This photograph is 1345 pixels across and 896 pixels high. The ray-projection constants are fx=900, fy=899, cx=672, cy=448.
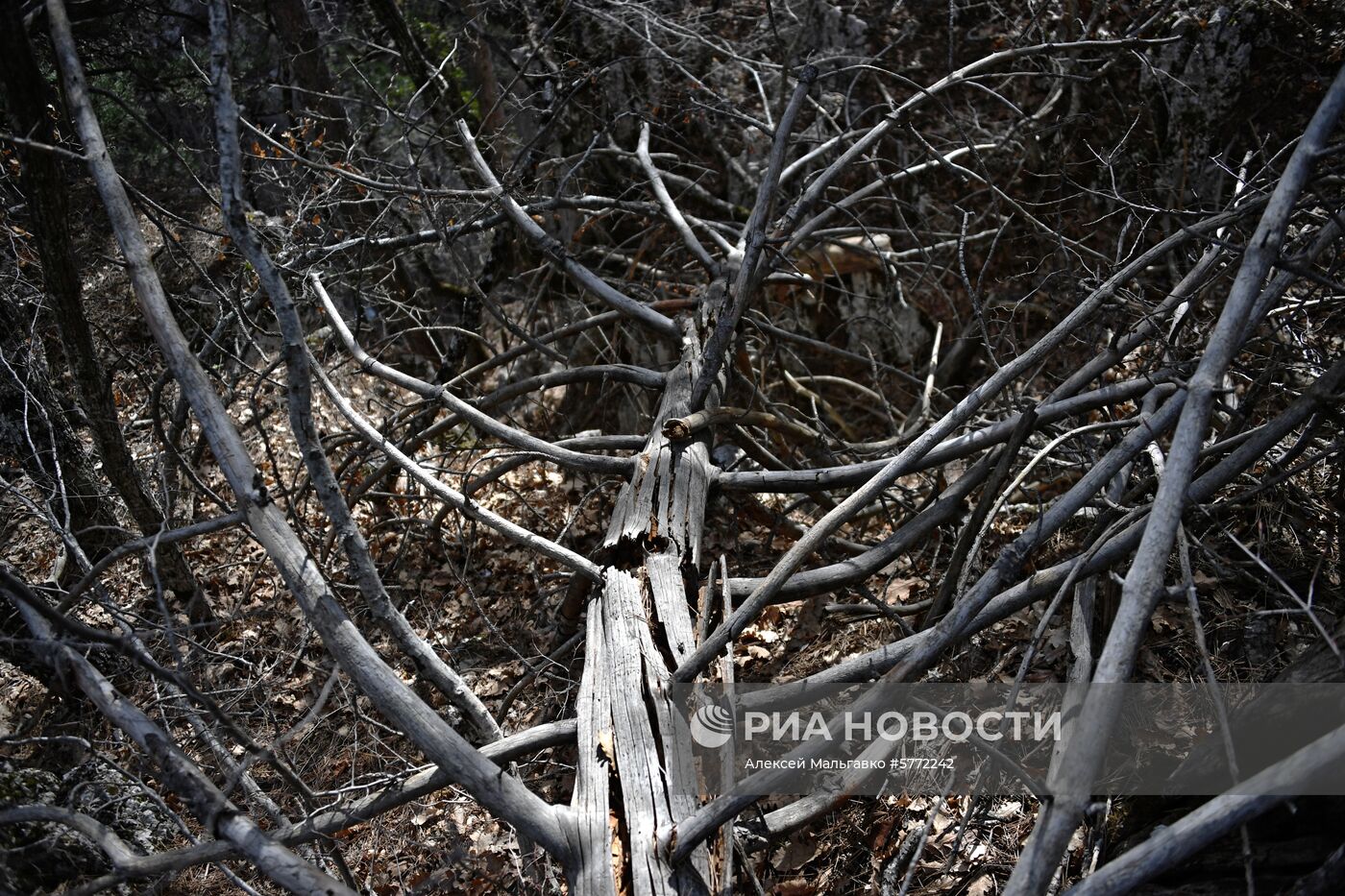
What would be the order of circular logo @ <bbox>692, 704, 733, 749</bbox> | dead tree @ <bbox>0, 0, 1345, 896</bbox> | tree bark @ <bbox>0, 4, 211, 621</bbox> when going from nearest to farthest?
dead tree @ <bbox>0, 0, 1345, 896</bbox> < circular logo @ <bbox>692, 704, 733, 749</bbox> < tree bark @ <bbox>0, 4, 211, 621</bbox>

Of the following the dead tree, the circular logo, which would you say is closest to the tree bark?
the dead tree

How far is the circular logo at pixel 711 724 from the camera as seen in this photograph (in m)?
2.79

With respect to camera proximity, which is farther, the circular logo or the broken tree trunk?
the circular logo

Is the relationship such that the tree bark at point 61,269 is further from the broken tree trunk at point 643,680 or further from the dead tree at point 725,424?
the broken tree trunk at point 643,680

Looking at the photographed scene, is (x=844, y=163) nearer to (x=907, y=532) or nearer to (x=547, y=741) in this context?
(x=907, y=532)

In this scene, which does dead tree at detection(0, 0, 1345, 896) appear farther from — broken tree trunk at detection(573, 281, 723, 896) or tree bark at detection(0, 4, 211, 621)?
tree bark at detection(0, 4, 211, 621)

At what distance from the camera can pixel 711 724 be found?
9.23 feet

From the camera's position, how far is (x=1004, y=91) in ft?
20.7

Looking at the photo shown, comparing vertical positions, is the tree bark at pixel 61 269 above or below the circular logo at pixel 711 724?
above

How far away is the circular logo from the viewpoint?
279cm

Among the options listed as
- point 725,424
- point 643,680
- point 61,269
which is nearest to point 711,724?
A: point 643,680

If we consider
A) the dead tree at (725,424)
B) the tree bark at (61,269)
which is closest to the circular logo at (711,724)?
the dead tree at (725,424)

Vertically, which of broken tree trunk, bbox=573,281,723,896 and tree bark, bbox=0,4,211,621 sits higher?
tree bark, bbox=0,4,211,621

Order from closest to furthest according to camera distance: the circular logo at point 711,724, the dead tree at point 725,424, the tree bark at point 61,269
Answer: the dead tree at point 725,424 < the circular logo at point 711,724 < the tree bark at point 61,269
